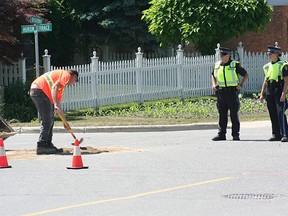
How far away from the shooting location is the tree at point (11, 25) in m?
25.5

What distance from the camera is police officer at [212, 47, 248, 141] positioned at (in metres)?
17.2

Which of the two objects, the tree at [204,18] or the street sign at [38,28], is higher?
the tree at [204,18]

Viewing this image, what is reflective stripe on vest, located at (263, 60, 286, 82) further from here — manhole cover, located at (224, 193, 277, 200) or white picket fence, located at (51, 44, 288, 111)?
white picket fence, located at (51, 44, 288, 111)

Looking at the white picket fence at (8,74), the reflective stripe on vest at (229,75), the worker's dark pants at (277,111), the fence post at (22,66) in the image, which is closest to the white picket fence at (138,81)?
the fence post at (22,66)

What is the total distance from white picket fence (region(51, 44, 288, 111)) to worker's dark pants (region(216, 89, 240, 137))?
383 inches

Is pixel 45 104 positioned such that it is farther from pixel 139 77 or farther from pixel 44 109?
pixel 139 77

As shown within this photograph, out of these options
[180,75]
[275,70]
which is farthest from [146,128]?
[180,75]

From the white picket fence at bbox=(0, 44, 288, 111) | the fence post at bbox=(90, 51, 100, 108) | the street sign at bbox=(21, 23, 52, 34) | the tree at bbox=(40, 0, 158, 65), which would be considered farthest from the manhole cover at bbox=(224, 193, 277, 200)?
the tree at bbox=(40, 0, 158, 65)

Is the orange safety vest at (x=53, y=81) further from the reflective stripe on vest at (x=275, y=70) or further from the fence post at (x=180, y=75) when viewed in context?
the fence post at (x=180, y=75)

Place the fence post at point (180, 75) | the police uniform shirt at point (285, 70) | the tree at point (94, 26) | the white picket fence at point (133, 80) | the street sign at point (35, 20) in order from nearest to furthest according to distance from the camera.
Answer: the police uniform shirt at point (285, 70), the street sign at point (35, 20), the white picket fence at point (133, 80), the fence post at point (180, 75), the tree at point (94, 26)

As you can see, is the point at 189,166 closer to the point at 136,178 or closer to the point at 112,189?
the point at 136,178

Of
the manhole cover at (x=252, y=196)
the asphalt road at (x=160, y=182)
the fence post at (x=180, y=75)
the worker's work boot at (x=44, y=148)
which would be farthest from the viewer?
the fence post at (x=180, y=75)

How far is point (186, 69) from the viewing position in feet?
97.9

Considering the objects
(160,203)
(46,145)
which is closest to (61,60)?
(46,145)
